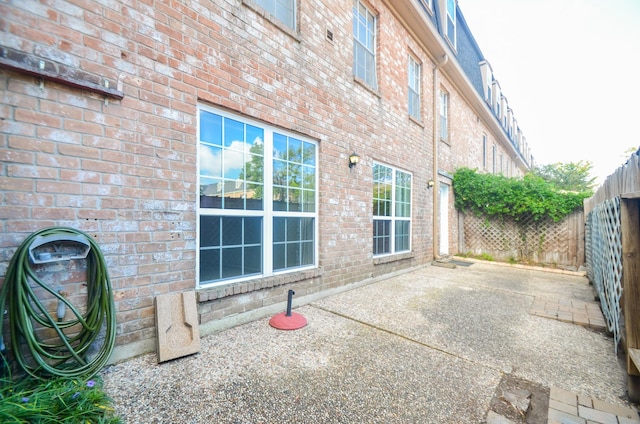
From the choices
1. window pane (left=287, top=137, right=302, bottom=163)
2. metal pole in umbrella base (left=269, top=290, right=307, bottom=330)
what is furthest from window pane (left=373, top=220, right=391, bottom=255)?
metal pole in umbrella base (left=269, top=290, right=307, bottom=330)

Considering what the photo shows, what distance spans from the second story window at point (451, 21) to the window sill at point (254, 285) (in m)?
8.84

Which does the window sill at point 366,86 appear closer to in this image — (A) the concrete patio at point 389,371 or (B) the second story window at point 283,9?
(B) the second story window at point 283,9

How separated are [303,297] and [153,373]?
6.85 feet

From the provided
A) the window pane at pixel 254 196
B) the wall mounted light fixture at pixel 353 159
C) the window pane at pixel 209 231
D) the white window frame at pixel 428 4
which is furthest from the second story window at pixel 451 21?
the window pane at pixel 209 231

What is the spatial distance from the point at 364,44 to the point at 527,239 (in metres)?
7.31

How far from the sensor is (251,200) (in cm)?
341

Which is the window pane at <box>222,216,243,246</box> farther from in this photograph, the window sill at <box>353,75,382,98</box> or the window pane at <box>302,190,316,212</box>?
the window sill at <box>353,75,382,98</box>

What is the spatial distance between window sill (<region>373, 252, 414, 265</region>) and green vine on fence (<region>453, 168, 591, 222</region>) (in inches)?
→ 153

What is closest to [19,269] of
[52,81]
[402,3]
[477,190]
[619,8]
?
[52,81]

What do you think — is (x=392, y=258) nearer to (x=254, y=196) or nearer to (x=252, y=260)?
(x=252, y=260)

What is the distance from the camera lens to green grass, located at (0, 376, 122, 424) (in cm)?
144

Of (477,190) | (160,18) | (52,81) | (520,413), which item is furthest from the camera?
(477,190)

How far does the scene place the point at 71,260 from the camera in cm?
212

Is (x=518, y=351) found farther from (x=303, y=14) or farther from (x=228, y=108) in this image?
(x=303, y=14)
